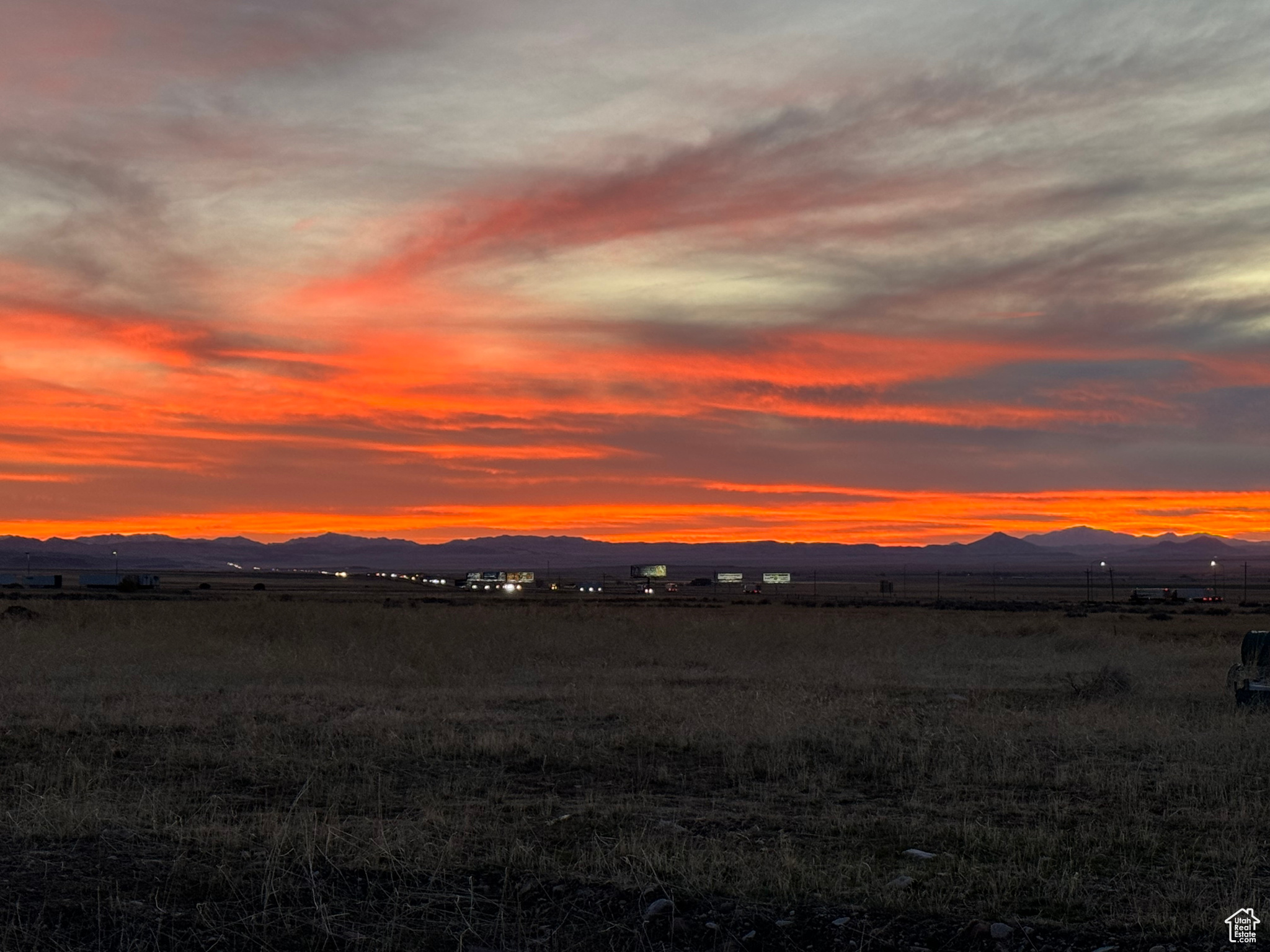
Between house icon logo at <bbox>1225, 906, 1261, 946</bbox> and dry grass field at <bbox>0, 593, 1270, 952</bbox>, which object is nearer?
house icon logo at <bbox>1225, 906, 1261, 946</bbox>

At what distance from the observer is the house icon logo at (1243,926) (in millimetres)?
7167

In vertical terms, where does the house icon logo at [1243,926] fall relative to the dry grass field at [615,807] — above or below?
above

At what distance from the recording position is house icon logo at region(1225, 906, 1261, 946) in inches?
282

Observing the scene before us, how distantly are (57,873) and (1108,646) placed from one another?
33.6 m

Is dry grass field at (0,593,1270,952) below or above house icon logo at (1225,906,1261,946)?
below

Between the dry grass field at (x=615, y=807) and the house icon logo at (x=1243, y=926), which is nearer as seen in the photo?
the house icon logo at (x=1243, y=926)

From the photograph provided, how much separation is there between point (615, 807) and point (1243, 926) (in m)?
5.84

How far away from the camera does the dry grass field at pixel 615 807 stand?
775cm

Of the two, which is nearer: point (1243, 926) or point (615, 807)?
point (1243, 926)

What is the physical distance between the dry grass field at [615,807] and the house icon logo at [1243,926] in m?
0.14

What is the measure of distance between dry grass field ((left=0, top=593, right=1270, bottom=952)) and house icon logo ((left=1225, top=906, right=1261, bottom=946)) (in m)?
0.14

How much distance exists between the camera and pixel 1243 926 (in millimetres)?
7316

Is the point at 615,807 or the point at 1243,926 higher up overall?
the point at 1243,926

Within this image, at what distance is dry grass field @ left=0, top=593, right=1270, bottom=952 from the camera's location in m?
7.75
